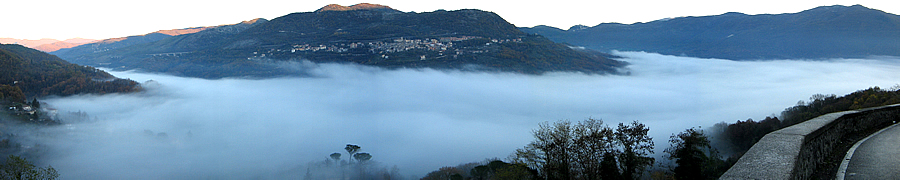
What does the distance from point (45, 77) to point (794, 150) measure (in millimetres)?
175736

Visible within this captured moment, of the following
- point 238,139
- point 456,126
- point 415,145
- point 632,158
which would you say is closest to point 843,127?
point 632,158

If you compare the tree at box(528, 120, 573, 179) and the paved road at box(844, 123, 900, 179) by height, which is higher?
the paved road at box(844, 123, 900, 179)

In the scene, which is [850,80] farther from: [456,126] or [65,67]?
[65,67]

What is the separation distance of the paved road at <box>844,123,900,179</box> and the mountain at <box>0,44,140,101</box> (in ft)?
484

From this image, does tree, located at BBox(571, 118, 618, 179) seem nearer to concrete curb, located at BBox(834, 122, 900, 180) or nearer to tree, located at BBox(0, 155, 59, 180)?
concrete curb, located at BBox(834, 122, 900, 180)

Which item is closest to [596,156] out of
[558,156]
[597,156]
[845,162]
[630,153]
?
[597,156]

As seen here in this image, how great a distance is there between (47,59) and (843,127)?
196883mm

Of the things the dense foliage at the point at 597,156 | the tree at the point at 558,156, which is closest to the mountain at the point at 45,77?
the tree at the point at 558,156

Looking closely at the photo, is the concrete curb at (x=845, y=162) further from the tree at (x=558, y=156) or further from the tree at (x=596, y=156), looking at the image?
the tree at (x=558, y=156)

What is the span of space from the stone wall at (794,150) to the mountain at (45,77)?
14609cm

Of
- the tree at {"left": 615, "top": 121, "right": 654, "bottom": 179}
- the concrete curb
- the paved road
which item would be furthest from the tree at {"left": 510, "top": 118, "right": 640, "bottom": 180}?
the paved road

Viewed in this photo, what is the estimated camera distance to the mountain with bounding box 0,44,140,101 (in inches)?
4445

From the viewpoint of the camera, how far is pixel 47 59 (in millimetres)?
138125

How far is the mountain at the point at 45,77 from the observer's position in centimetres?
11291
